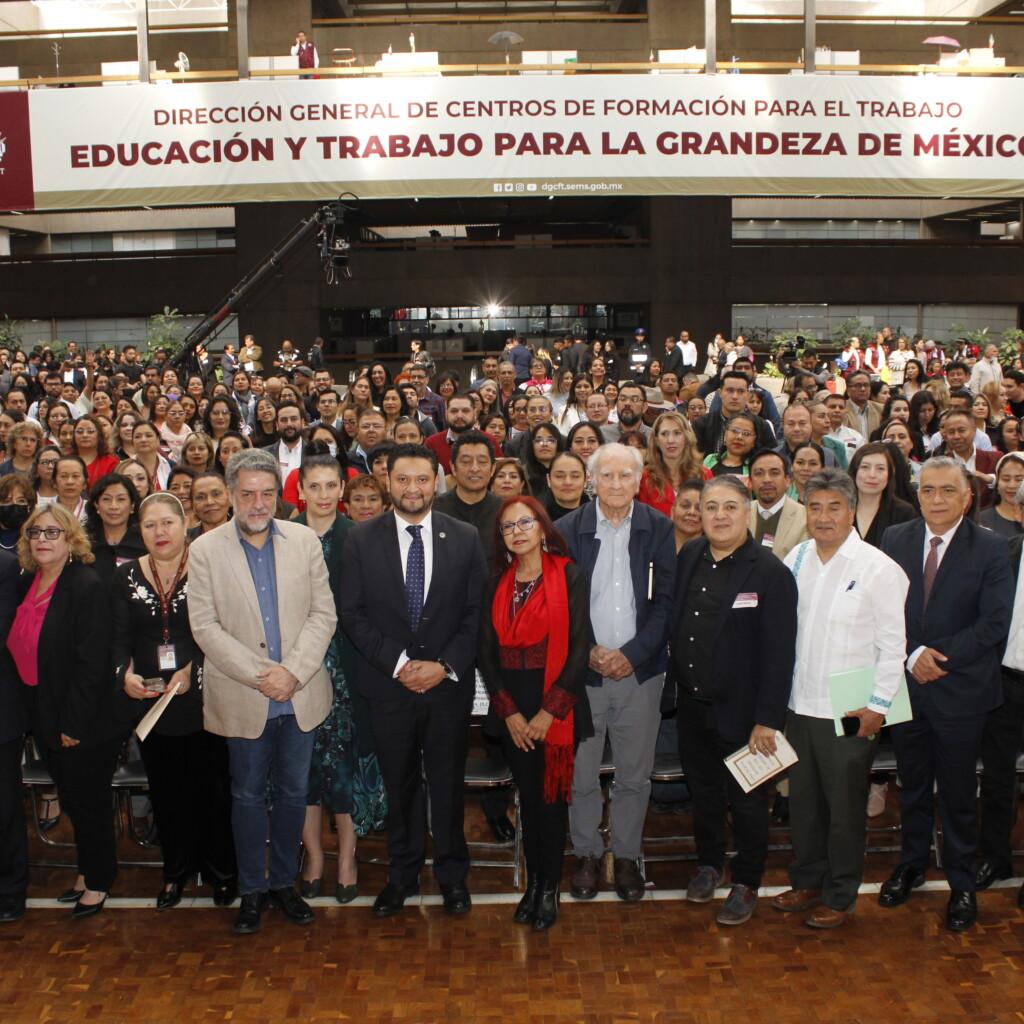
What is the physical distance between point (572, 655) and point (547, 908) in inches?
35.7

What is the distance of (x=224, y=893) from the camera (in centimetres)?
393

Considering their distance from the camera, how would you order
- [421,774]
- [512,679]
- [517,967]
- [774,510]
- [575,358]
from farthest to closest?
[575,358], [774,510], [421,774], [512,679], [517,967]

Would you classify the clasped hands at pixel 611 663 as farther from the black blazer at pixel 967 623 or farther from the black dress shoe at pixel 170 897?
the black dress shoe at pixel 170 897

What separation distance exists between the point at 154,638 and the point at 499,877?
1615 mm

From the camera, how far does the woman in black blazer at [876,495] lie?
4.46 meters

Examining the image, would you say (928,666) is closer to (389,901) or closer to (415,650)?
(415,650)

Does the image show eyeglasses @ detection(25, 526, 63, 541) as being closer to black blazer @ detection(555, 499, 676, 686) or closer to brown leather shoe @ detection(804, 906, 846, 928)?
black blazer @ detection(555, 499, 676, 686)

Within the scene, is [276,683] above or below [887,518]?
below

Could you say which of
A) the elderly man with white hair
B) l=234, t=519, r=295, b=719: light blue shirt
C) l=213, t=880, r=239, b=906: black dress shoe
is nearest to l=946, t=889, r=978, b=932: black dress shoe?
the elderly man with white hair

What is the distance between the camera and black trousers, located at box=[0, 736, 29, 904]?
3826 millimetres

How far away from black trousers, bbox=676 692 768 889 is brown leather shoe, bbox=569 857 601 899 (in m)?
0.40

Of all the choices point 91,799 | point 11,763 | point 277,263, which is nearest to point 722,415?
point 91,799

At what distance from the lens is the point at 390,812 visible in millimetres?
3809

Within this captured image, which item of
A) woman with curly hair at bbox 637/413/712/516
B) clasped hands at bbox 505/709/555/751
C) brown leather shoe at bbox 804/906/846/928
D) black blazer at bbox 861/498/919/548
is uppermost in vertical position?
woman with curly hair at bbox 637/413/712/516
